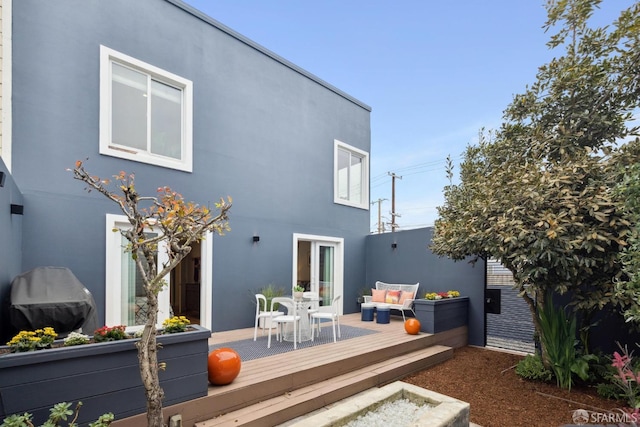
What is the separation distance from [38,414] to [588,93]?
22.5 ft

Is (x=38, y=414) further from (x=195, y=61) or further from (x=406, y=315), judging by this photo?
(x=406, y=315)

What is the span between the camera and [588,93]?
179 inches

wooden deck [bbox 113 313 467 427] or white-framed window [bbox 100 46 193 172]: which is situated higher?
white-framed window [bbox 100 46 193 172]

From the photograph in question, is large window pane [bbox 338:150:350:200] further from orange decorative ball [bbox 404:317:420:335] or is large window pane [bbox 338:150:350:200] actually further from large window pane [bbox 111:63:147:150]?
large window pane [bbox 111:63:147:150]

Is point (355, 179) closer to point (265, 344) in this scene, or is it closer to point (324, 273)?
point (324, 273)

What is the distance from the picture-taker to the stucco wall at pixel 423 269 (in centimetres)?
696

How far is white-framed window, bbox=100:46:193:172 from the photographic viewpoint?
5.21 metres

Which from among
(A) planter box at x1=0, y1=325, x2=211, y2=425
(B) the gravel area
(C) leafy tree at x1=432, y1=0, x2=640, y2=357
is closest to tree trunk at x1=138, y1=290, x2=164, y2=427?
(A) planter box at x1=0, y1=325, x2=211, y2=425

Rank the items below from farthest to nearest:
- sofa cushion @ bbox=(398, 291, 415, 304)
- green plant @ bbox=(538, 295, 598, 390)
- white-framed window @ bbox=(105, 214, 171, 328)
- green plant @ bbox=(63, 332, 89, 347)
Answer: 1. sofa cushion @ bbox=(398, 291, 415, 304)
2. white-framed window @ bbox=(105, 214, 171, 328)
3. green plant @ bbox=(538, 295, 598, 390)
4. green plant @ bbox=(63, 332, 89, 347)

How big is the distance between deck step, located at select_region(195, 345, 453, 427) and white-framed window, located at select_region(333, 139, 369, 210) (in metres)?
4.58

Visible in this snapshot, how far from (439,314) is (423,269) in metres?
1.86

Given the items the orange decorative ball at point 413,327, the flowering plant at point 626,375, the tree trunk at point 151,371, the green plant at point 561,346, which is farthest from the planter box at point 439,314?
the tree trunk at point 151,371

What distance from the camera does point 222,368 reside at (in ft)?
11.4

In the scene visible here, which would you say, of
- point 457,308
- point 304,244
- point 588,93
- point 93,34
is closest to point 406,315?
point 457,308
